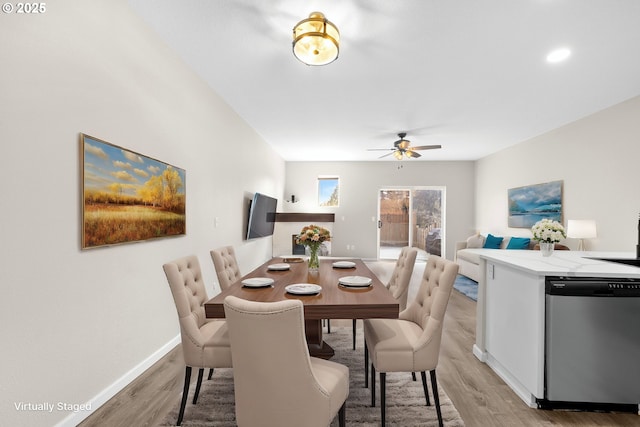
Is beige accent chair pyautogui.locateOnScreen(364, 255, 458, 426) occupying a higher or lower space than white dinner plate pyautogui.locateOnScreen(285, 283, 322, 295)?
lower

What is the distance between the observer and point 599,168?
13.3 ft

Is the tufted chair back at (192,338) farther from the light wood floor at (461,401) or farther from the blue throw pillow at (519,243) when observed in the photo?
the blue throw pillow at (519,243)

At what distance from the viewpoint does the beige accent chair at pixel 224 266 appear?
2.40m

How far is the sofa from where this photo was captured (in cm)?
511

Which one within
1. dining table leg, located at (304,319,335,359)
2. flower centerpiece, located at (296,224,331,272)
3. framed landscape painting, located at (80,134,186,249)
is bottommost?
dining table leg, located at (304,319,335,359)

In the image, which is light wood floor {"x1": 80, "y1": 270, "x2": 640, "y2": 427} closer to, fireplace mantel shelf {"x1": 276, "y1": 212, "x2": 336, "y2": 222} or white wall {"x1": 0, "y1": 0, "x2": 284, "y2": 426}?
white wall {"x1": 0, "y1": 0, "x2": 284, "y2": 426}

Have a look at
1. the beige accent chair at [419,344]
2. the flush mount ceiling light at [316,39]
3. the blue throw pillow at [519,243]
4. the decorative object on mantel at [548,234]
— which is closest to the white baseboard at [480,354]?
the decorative object on mantel at [548,234]

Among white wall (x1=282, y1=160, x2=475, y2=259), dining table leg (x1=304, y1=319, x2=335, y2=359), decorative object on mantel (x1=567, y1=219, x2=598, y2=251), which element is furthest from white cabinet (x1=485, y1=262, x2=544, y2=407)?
white wall (x1=282, y1=160, x2=475, y2=259)

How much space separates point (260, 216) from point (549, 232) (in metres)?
4.12

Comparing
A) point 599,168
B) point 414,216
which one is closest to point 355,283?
point 599,168

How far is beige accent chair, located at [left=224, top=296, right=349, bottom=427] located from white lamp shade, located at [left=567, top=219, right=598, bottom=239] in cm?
435

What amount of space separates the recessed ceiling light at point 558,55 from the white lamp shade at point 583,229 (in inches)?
92.4

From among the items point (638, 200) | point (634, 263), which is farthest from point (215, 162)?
point (638, 200)

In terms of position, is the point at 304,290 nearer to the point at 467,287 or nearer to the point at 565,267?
the point at 565,267
